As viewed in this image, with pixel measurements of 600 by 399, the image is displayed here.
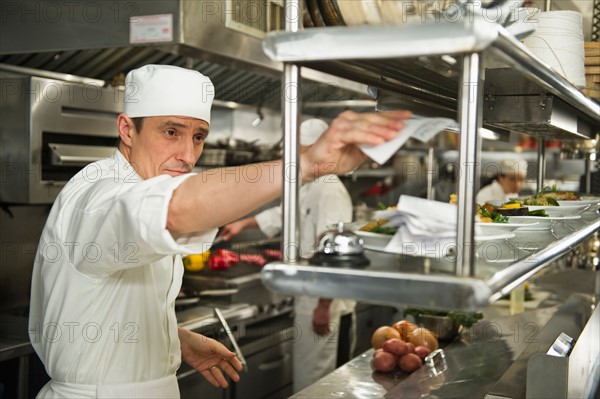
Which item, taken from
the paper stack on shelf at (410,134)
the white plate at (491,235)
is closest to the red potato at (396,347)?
the white plate at (491,235)

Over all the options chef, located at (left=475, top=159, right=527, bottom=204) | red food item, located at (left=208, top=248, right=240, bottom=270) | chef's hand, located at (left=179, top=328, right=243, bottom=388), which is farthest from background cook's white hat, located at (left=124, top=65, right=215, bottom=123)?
chef, located at (left=475, top=159, right=527, bottom=204)

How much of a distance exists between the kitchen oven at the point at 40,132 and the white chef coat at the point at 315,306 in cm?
151

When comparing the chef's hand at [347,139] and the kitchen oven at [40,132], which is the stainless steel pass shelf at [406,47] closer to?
the chef's hand at [347,139]

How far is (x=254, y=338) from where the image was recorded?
392 cm

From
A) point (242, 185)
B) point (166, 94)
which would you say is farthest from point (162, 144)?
point (242, 185)

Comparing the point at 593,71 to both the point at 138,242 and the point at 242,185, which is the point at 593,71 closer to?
the point at 242,185

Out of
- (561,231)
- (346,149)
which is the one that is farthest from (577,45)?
(346,149)

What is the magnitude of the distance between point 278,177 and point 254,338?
8.89 ft

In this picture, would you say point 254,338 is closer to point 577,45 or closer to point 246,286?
point 246,286

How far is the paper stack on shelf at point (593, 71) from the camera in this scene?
259cm

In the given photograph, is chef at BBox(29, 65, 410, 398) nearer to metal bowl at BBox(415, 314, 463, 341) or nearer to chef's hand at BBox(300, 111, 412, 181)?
chef's hand at BBox(300, 111, 412, 181)

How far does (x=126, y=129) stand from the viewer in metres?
2.22

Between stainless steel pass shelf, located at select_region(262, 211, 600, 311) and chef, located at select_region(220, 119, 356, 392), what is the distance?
300 cm

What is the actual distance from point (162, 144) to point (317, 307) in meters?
2.50
